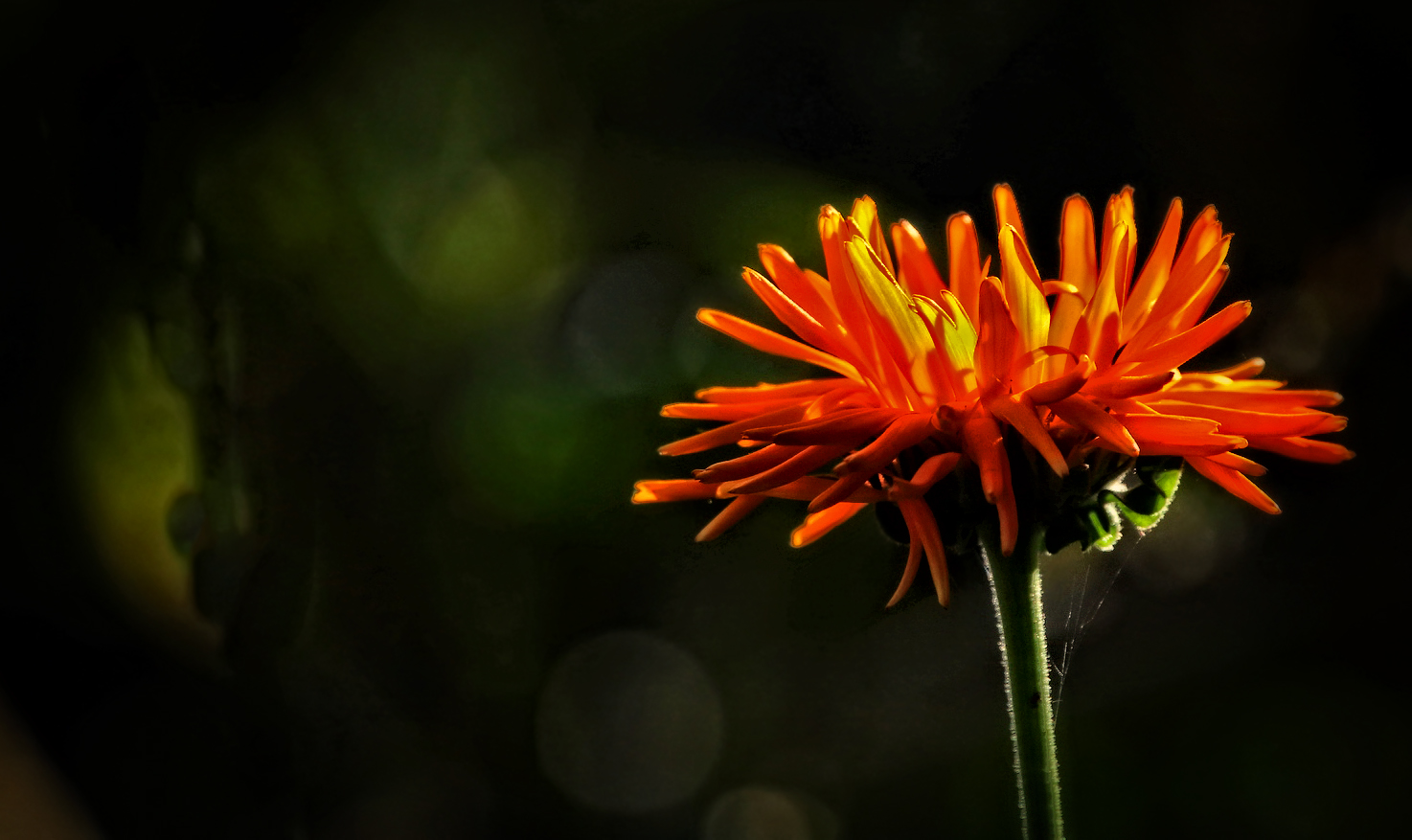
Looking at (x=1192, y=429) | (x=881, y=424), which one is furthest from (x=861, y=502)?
(x=1192, y=429)

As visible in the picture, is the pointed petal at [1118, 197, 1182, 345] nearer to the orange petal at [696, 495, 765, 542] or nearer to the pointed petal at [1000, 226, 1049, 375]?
the pointed petal at [1000, 226, 1049, 375]

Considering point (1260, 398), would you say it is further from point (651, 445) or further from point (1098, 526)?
point (651, 445)

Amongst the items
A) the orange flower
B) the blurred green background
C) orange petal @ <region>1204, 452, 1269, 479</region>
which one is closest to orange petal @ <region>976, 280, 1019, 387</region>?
the orange flower

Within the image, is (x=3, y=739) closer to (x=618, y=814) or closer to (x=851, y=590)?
(x=618, y=814)

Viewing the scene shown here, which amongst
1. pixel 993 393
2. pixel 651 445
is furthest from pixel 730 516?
pixel 651 445

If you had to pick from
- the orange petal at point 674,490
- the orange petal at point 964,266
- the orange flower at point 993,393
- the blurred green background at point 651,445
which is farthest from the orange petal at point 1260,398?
the blurred green background at point 651,445

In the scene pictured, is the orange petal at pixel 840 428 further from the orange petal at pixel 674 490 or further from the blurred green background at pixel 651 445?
the blurred green background at pixel 651 445
